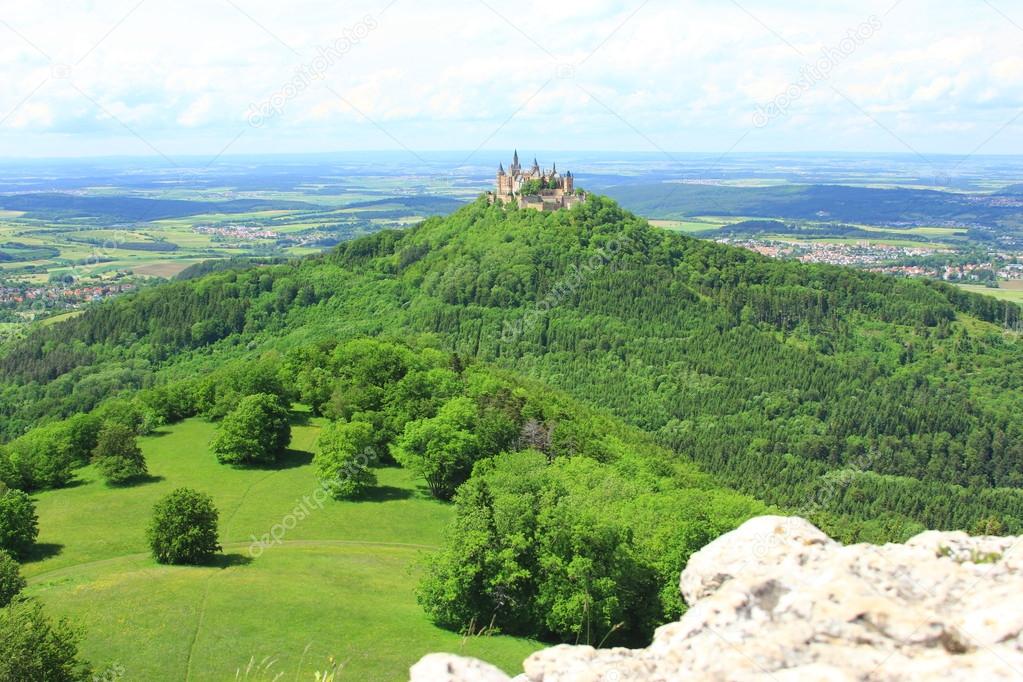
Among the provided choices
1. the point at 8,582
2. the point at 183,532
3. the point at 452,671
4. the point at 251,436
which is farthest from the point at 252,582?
the point at 452,671

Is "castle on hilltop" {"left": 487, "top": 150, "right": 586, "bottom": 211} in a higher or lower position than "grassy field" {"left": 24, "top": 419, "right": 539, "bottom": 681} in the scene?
higher

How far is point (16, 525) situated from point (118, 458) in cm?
1402

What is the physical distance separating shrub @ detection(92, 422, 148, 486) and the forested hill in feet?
162

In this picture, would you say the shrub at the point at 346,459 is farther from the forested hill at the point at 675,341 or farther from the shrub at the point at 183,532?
the forested hill at the point at 675,341

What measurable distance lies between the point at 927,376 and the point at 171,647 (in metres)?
122

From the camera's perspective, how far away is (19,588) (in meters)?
33.3

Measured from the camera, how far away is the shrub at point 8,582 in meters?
32.4

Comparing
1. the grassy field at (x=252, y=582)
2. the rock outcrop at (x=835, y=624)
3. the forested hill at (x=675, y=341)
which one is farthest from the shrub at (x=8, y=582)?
the forested hill at (x=675, y=341)

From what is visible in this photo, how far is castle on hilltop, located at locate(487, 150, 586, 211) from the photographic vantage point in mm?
156500

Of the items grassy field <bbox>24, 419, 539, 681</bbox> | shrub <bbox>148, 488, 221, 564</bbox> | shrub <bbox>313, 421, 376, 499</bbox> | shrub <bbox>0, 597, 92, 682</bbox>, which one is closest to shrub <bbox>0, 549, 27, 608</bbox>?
grassy field <bbox>24, 419, 539, 681</bbox>

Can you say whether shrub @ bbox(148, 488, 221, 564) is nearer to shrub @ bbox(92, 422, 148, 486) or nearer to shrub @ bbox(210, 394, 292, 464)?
shrub @ bbox(92, 422, 148, 486)

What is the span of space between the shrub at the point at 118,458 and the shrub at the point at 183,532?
16.9m

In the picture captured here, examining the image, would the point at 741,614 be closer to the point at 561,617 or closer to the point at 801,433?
the point at 561,617

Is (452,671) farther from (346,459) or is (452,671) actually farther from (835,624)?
(346,459)
